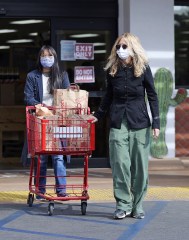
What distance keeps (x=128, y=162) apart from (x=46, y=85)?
5.02 ft

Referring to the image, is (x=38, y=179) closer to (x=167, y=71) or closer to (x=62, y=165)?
(x=62, y=165)

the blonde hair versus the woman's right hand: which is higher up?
the blonde hair

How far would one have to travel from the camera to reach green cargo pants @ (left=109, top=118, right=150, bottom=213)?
795cm

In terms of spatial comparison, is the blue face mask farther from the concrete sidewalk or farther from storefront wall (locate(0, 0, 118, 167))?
storefront wall (locate(0, 0, 118, 167))

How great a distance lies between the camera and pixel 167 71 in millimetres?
12406

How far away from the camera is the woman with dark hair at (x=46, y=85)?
8703 mm

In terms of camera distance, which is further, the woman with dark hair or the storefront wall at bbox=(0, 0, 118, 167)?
the storefront wall at bbox=(0, 0, 118, 167)

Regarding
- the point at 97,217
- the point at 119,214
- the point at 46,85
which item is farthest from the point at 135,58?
the point at 97,217

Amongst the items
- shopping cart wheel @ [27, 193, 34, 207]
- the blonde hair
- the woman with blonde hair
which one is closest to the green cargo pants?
the woman with blonde hair

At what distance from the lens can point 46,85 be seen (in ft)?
28.9

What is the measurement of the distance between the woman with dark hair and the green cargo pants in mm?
936

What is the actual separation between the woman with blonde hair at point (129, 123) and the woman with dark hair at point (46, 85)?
3.02ft

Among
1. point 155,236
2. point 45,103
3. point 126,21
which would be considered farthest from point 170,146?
point 155,236

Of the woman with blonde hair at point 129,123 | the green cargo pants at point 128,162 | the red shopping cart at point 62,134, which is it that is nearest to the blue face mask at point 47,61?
the red shopping cart at point 62,134
